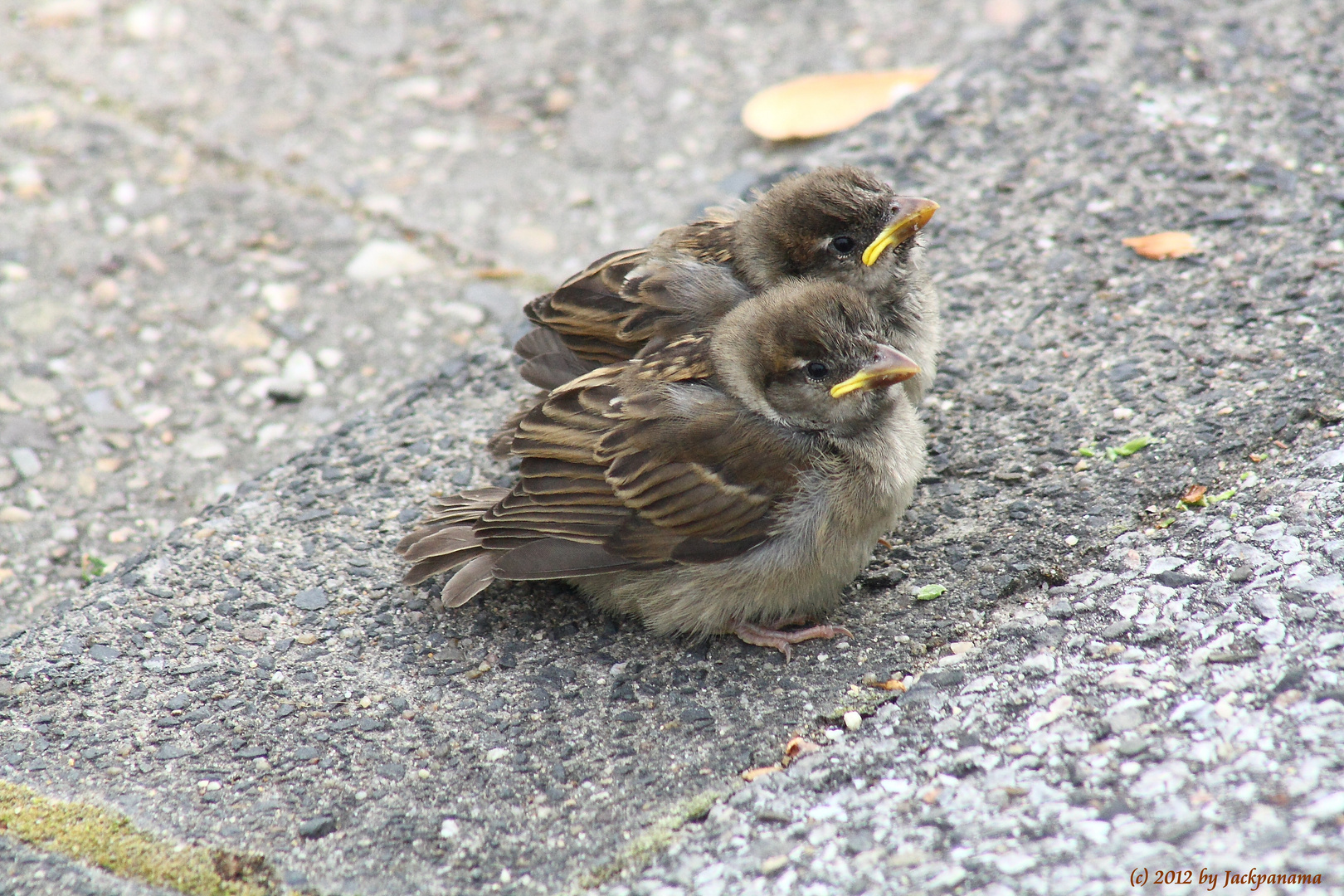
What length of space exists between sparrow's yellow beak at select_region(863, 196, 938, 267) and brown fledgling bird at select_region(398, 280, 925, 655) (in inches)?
16.9

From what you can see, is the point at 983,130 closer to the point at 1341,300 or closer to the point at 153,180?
the point at 1341,300

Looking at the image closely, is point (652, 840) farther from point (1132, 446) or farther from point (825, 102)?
point (825, 102)

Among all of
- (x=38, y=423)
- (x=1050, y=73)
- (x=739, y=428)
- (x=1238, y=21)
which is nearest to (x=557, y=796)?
(x=739, y=428)

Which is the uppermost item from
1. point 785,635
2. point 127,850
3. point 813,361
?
point 813,361

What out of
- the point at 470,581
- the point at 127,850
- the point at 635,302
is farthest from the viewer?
the point at 635,302

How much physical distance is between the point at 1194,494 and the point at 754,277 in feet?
4.96

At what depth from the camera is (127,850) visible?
2.94m

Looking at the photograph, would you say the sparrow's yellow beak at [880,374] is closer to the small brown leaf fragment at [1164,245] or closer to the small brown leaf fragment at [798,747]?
the small brown leaf fragment at [798,747]

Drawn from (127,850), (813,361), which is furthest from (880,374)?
(127,850)

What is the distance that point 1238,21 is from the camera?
18.1 ft

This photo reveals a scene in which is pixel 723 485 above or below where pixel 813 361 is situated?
below

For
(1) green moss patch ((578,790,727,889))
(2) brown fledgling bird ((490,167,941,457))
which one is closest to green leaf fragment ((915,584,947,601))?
(2) brown fledgling bird ((490,167,941,457))

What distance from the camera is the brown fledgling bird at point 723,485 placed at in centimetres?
368

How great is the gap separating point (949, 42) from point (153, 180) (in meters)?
3.76
